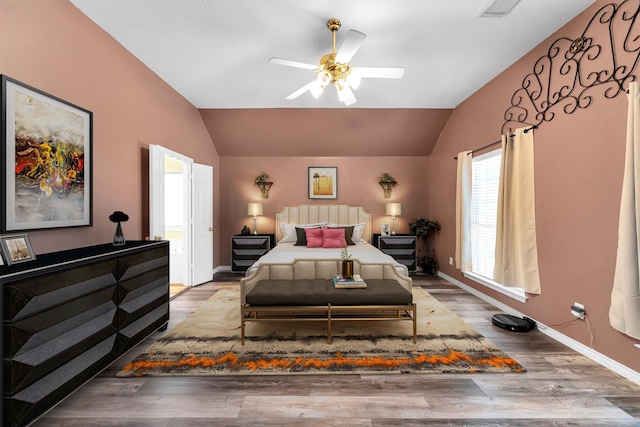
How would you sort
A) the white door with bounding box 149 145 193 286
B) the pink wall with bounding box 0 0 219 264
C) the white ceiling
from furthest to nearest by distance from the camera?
the white door with bounding box 149 145 193 286, the white ceiling, the pink wall with bounding box 0 0 219 264

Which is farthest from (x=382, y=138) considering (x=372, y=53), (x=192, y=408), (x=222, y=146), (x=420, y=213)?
(x=192, y=408)

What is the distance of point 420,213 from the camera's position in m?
6.07

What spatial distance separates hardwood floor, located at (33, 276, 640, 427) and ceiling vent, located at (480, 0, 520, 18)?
118 inches

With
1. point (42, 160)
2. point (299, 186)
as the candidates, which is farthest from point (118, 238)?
point (299, 186)

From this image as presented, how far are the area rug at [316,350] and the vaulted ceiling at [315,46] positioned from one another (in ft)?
9.79

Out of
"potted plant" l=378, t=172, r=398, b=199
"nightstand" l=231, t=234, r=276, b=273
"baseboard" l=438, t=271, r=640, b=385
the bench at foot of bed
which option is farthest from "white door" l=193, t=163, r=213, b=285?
"baseboard" l=438, t=271, r=640, b=385

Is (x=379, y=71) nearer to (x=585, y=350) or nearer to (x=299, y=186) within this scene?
(x=585, y=350)

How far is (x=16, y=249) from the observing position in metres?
1.79

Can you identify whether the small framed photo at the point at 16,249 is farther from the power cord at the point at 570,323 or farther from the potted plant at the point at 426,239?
the potted plant at the point at 426,239

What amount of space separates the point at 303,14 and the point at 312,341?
2992 mm

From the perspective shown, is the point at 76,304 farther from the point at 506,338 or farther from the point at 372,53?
the point at 506,338

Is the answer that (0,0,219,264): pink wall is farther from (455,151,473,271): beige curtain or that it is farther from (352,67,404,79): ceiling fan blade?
(455,151,473,271): beige curtain

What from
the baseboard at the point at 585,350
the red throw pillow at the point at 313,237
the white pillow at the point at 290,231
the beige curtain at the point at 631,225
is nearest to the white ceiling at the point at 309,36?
the beige curtain at the point at 631,225

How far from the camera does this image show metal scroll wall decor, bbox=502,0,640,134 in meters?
2.18
